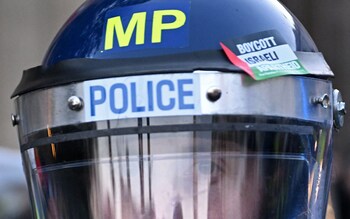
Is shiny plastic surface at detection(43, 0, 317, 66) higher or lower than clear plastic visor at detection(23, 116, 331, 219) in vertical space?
higher

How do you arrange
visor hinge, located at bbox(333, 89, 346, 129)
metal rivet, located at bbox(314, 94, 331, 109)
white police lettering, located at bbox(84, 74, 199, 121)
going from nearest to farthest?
white police lettering, located at bbox(84, 74, 199, 121), metal rivet, located at bbox(314, 94, 331, 109), visor hinge, located at bbox(333, 89, 346, 129)

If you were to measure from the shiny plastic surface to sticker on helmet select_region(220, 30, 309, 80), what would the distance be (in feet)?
0.06

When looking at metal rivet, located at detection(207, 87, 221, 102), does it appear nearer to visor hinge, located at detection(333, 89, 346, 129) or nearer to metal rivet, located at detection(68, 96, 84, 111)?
metal rivet, located at detection(68, 96, 84, 111)

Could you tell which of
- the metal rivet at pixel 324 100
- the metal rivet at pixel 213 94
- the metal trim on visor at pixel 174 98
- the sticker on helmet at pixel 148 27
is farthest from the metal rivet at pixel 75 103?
the metal rivet at pixel 324 100

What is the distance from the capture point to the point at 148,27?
1570 millimetres

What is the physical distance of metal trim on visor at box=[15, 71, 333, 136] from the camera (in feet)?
4.92

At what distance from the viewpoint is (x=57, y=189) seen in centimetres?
162

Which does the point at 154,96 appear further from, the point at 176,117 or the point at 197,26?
the point at 197,26

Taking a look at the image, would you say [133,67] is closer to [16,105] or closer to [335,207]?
[16,105]

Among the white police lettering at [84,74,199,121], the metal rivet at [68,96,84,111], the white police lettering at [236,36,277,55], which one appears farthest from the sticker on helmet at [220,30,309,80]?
the metal rivet at [68,96,84,111]

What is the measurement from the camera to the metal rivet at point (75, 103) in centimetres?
154

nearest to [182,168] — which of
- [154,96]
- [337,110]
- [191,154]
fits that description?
[191,154]

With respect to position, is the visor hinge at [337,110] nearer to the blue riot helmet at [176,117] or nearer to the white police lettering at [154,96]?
the blue riot helmet at [176,117]

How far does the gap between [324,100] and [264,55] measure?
6.5 inches
